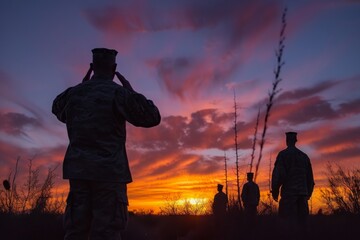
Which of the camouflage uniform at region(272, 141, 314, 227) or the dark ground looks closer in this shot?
the dark ground

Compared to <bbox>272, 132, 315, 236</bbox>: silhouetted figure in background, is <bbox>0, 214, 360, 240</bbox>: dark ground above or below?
below

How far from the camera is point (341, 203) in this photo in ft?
49.3

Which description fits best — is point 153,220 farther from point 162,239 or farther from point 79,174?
point 79,174

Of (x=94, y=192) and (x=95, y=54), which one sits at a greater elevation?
(x=95, y=54)

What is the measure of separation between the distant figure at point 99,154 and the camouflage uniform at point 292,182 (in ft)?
22.5

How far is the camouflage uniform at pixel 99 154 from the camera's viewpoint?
4.32m

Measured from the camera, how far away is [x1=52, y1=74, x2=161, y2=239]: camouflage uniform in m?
4.32

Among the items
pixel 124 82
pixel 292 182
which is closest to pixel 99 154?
pixel 124 82

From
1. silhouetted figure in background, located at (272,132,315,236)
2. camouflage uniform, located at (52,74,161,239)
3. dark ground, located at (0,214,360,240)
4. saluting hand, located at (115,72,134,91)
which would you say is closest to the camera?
camouflage uniform, located at (52,74,161,239)

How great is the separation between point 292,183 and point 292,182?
0.02 meters

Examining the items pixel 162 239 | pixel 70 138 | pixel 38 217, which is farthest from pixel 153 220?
pixel 70 138

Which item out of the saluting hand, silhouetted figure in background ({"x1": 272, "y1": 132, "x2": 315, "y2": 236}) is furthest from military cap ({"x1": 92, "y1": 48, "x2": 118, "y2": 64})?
silhouetted figure in background ({"x1": 272, "y1": 132, "x2": 315, "y2": 236})

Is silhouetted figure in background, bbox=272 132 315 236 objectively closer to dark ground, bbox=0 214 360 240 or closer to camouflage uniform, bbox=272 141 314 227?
camouflage uniform, bbox=272 141 314 227

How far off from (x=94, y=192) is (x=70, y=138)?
62cm
